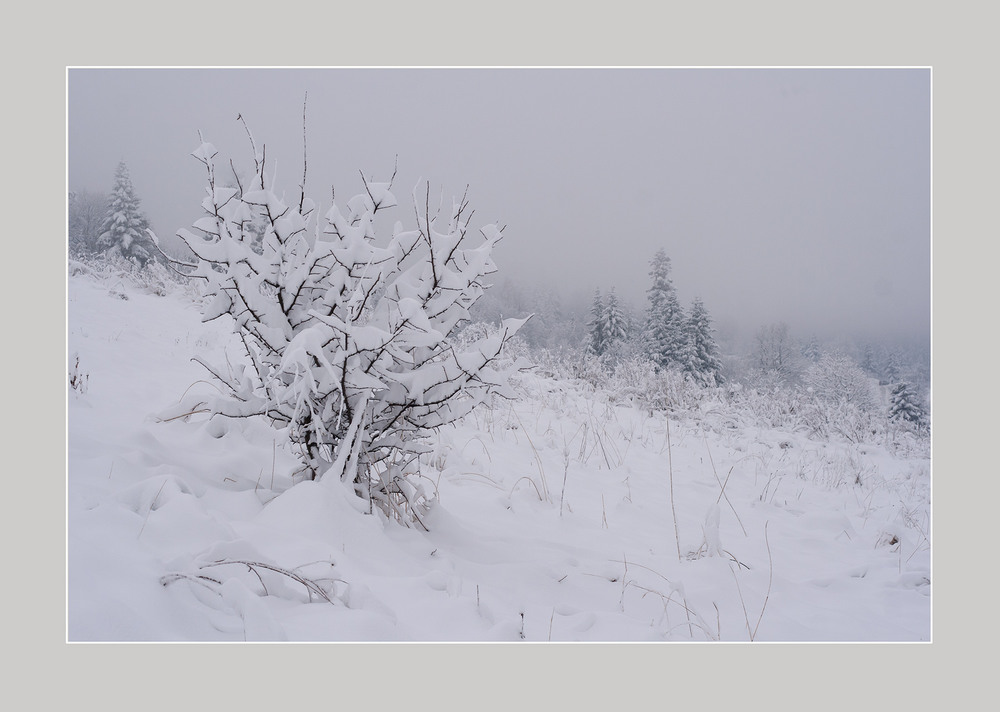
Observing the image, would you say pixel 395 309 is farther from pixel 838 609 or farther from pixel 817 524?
pixel 817 524

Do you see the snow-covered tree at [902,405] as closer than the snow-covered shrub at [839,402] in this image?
Yes

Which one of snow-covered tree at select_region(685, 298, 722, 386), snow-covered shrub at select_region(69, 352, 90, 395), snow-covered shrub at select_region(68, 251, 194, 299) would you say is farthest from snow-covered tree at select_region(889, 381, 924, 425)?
snow-covered shrub at select_region(68, 251, 194, 299)

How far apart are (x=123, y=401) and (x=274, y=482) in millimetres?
1480

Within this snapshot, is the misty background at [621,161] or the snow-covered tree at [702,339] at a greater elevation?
the misty background at [621,161]

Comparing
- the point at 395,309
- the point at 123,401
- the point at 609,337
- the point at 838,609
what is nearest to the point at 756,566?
the point at 838,609

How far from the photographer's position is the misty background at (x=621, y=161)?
268cm

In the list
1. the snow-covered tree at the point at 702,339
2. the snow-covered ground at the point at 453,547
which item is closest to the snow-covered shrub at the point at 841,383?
the snow-covered tree at the point at 702,339

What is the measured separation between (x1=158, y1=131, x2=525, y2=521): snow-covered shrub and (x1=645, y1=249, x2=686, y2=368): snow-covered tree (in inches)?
623

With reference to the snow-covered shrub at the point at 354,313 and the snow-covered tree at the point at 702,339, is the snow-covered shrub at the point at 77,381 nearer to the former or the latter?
the snow-covered shrub at the point at 354,313

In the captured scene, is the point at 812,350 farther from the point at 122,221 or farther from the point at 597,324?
the point at 122,221

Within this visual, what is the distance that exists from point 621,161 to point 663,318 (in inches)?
828

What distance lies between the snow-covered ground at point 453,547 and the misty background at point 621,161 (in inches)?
47.3

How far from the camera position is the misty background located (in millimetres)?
2680
